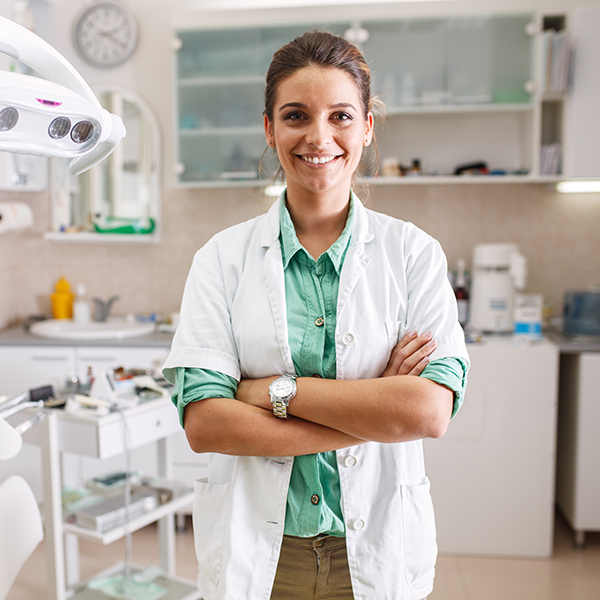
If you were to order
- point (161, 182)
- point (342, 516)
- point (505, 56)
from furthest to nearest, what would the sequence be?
point (161, 182)
point (505, 56)
point (342, 516)

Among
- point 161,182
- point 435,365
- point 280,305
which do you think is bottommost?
point 435,365

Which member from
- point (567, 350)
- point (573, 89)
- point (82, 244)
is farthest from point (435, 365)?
point (82, 244)

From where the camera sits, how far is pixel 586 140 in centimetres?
273

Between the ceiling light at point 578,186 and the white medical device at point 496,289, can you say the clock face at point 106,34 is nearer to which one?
the white medical device at point 496,289

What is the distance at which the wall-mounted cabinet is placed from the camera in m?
2.80

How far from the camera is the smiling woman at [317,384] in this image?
1.07m

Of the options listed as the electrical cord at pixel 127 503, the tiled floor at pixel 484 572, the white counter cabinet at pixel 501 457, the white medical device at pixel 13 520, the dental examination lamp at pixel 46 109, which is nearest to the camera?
the dental examination lamp at pixel 46 109

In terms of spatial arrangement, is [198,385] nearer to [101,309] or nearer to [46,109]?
[46,109]

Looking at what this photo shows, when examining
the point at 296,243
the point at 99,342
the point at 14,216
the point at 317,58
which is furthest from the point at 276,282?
the point at 14,216

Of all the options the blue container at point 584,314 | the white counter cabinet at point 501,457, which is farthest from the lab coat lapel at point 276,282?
the blue container at point 584,314

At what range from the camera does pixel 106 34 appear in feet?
10.7

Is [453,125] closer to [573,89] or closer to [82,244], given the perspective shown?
[573,89]

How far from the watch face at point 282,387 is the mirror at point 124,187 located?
235 cm

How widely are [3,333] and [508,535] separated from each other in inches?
98.9
